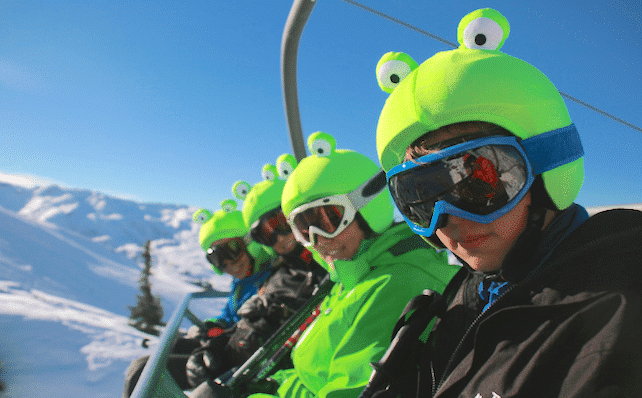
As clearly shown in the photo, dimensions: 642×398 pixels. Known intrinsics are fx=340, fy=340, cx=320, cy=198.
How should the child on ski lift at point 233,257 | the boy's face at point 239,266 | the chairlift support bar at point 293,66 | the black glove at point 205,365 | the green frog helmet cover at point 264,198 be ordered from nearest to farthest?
the chairlift support bar at point 293,66 → the black glove at point 205,365 → the green frog helmet cover at point 264,198 → the child on ski lift at point 233,257 → the boy's face at point 239,266

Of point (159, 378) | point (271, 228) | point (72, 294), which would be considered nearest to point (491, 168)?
point (159, 378)

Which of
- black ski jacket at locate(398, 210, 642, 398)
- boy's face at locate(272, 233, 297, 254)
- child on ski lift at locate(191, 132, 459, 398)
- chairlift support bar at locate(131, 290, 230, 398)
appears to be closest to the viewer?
black ski jacket at locate(398, 210, 642, 398)

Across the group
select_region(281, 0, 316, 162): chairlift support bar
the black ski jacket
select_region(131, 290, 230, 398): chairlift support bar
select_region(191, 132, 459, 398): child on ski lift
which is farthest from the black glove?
the black ski jacket

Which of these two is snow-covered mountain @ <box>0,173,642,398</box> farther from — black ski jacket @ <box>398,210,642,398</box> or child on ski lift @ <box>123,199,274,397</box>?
black ski jacket @ <box>398,210,642,398</box>

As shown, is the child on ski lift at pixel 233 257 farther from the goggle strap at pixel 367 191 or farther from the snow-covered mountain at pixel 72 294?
the goggle strap at pixel 367 191

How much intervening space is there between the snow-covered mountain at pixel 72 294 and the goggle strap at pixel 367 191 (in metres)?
3.78

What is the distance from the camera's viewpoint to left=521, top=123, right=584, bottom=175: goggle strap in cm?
90

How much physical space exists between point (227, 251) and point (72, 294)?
93.0 ft

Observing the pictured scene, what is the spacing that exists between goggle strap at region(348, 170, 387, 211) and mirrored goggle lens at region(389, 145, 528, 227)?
1.02 meters

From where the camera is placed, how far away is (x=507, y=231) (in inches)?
35.9

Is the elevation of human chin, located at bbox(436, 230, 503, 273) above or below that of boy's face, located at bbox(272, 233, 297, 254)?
below

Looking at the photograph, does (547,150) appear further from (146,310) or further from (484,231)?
(146,310)

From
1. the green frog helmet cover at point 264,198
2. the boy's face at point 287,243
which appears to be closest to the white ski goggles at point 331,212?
the boy's face at point 287,243

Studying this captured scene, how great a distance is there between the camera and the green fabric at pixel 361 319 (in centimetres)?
142
